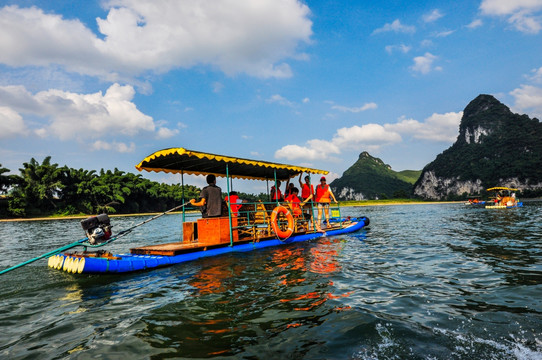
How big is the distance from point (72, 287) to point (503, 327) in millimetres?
8205

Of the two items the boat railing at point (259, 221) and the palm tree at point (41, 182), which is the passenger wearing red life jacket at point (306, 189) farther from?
the palm tree at point (41, 182)

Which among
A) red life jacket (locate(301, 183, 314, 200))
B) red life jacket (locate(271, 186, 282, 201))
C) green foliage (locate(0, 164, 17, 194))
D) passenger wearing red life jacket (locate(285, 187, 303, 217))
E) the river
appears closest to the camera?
the river

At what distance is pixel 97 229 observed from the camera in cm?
770

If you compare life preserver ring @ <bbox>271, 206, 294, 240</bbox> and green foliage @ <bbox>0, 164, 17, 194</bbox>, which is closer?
life preserver ring @ <bbox>271, 206, 294, 240</bbox>

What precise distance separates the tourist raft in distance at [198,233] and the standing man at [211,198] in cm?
27

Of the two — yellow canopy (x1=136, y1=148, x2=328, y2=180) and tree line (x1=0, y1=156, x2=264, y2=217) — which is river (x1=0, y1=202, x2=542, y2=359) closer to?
yellow canopy (x1=136, y1=148, x2=328, y2=180)

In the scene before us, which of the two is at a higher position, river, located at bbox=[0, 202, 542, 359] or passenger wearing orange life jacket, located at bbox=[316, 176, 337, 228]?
passenger wearing orange life jacket, located at bbox=[316, 176, 337, 228]

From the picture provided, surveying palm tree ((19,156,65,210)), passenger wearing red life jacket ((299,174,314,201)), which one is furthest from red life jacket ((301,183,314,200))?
palm tree ((19,156,65,210))

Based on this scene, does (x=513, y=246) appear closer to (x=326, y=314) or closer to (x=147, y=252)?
(x=326, y=314)

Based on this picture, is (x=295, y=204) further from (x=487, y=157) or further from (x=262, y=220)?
(x=487, y=157)

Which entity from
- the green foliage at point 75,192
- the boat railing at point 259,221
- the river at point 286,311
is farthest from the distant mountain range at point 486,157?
the river at point 286,311

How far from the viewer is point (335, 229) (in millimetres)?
15062

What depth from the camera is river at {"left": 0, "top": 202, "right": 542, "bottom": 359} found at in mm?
3695

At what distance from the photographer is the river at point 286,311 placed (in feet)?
12.1
